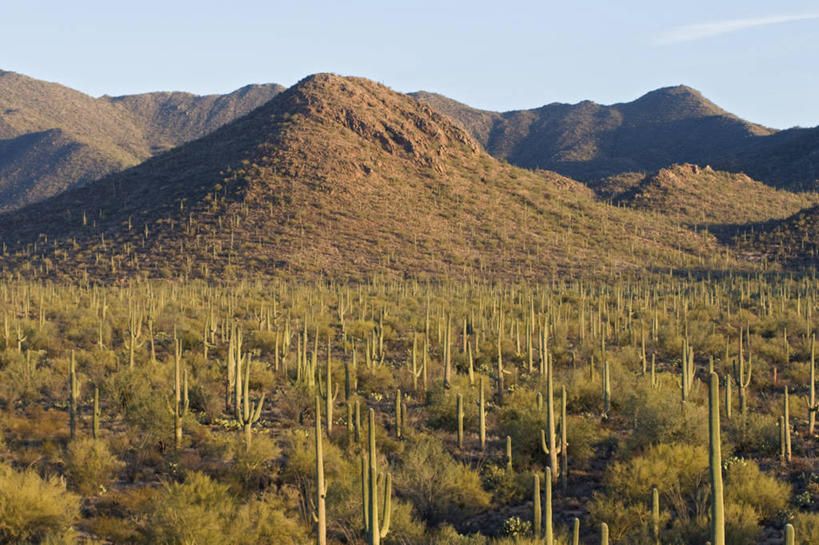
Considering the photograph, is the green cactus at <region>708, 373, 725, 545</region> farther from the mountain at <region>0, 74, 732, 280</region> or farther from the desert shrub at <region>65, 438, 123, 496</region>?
the mountain at <region>0, 74, 732, 280</region>

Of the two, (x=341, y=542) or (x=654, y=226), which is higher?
(x=654, y=226)

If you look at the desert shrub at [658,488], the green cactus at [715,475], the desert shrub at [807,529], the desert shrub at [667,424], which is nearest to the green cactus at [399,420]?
the desert shrub at [658,488]

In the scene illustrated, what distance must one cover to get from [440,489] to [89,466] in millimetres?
5723

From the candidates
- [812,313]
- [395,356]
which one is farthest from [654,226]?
[395,356]

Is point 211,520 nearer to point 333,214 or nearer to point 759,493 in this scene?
point 759,493

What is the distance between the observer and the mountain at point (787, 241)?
53.7 metres

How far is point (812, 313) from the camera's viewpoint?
91.8 ft

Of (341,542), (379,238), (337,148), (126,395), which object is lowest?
(341,542)

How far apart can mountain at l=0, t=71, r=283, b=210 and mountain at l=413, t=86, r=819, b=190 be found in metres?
64.8

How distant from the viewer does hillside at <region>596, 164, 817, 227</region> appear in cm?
6831

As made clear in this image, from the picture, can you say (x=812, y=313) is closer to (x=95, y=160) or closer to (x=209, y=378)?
(x=209, y=378)

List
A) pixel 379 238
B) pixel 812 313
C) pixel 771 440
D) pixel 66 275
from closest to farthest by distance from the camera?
1. pixel 771 440
2. pixel 812 313
3. pixel 66 275
4. pixel 379 238

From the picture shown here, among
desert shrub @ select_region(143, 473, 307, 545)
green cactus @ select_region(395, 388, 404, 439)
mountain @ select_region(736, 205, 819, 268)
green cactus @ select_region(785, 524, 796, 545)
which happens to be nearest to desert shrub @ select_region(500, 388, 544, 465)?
green cactus @ select_region(395, 388, 404, 439)

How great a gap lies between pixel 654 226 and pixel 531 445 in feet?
184
